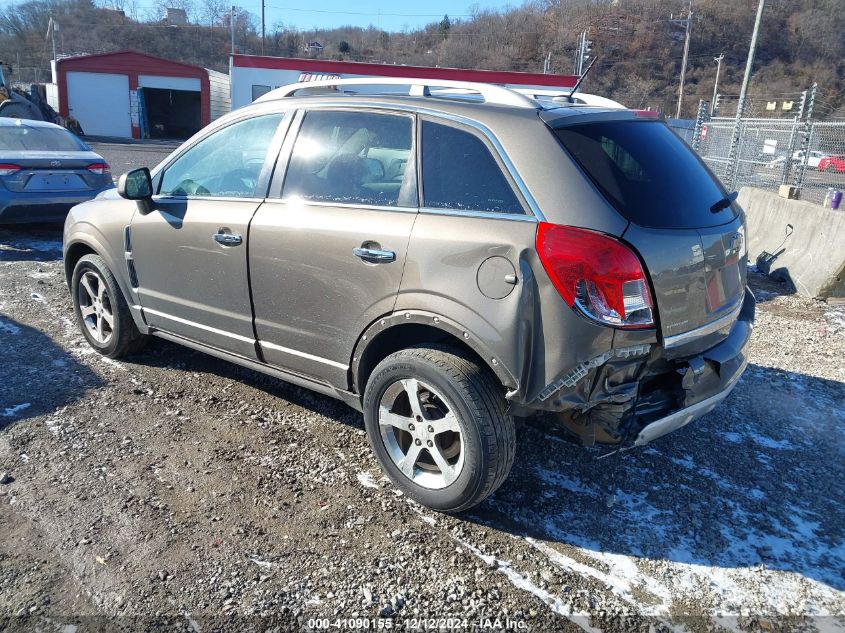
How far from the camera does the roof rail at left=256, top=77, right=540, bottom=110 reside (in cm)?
318

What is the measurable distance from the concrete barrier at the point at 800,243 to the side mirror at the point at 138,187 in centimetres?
674

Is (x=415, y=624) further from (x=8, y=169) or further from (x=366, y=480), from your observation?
(x=8, y=169)

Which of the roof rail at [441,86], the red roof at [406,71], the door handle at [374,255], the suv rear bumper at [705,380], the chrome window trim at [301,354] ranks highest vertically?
the red roof at [406,71]

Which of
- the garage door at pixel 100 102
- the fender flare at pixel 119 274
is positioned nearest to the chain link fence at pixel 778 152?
the fender flare at pixel 119 274

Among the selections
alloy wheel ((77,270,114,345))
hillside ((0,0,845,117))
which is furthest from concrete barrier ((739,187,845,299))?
hillside ((0,0,845,117))

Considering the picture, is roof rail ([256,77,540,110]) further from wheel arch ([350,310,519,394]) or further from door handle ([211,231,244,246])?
wheel arch ([350,310,519,394])

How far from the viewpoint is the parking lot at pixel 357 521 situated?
2615mm

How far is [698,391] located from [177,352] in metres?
3.81

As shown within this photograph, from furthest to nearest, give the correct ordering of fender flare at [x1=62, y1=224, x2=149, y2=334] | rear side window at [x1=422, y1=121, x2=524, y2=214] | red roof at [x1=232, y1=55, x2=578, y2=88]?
1. red roof at [x1=232, y1=55, x2=578, y2=88]
2. fender flare at [x1=62, y1=224, x2=149, y2=334]
3. rear side window at [x1=422, y1=121, x2=524, y2=214]

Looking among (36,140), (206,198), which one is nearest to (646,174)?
(206,198)

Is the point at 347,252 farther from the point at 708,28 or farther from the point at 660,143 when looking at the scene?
the point at 708,28

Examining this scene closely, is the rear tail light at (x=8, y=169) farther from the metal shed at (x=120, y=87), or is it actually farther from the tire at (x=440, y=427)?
the metal shed at (x=120, y=87)

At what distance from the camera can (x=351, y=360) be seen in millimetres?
3434

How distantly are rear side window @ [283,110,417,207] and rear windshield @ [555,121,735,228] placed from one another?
2.59 feet
